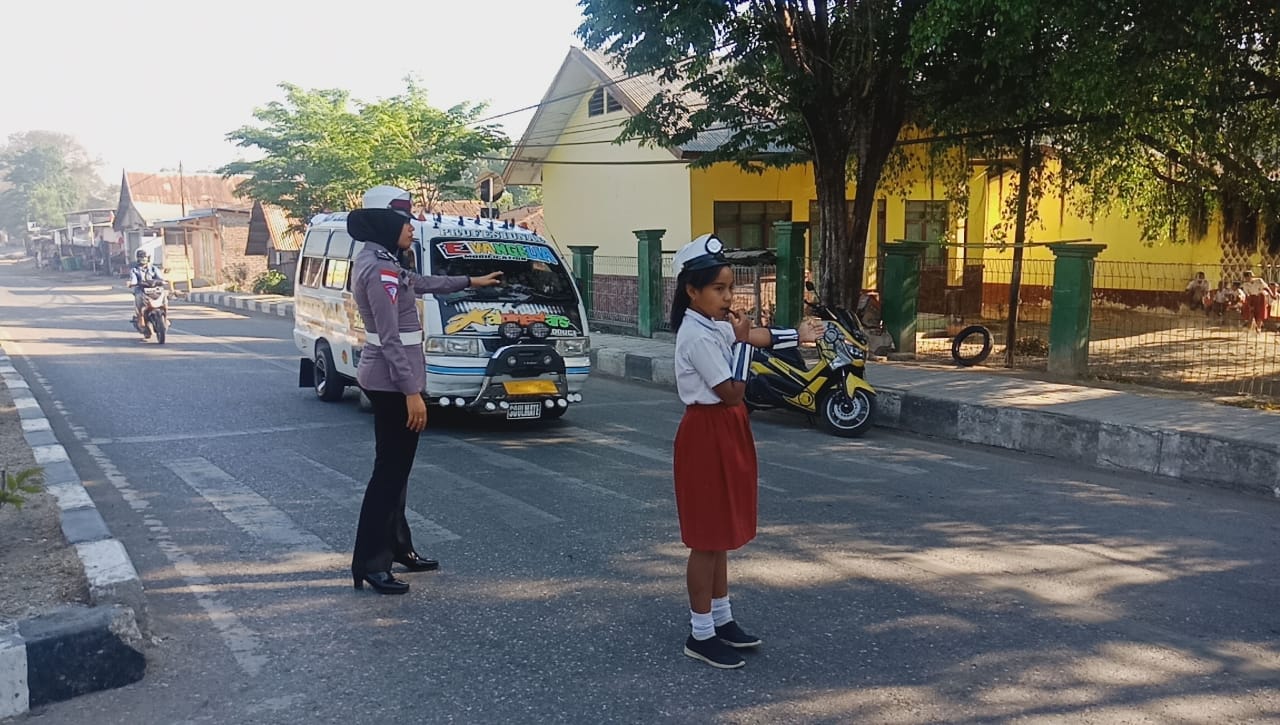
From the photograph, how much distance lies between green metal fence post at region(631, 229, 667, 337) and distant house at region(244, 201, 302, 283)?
905 inches

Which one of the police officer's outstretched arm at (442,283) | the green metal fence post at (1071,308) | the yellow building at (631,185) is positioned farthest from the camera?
the yellow building at (631,185)

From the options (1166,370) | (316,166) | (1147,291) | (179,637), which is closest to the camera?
(179,637)

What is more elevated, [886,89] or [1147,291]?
[886,89]

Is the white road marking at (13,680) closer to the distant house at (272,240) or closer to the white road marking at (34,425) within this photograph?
the white road marking at (34,425)

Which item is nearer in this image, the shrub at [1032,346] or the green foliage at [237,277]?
the shrub at [1032,346]

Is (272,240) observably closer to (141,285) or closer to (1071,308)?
(141,285)

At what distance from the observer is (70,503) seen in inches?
225

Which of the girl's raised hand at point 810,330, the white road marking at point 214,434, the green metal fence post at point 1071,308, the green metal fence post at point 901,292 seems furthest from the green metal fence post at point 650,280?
the girl's raised hand at point 810,330

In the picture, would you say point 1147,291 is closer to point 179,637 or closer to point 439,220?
point 439,220

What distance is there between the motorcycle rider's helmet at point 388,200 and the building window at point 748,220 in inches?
654

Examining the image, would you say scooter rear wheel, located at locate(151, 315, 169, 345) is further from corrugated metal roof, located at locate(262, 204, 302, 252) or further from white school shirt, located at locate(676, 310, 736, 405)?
corrugated metal roof, located at locate(262, 204, 302, 252)

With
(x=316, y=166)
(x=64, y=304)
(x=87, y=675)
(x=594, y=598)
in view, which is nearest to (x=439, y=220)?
(x=594, y=598)

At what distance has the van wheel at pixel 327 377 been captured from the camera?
35.0ft

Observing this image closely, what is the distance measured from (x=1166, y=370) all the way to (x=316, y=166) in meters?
24.1
